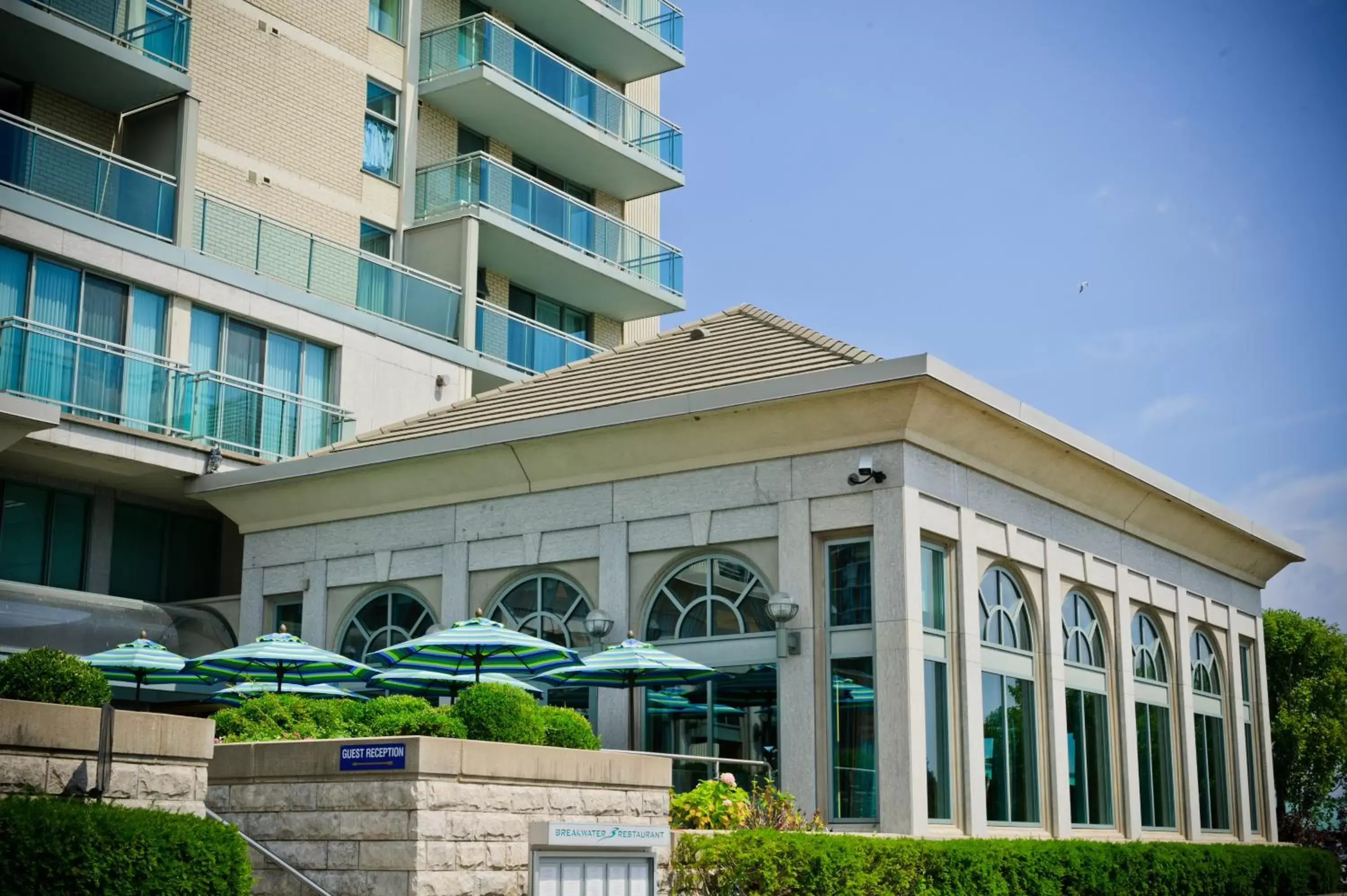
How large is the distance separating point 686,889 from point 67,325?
Result: 1692 centimetres

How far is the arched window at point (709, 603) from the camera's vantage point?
21.0 m

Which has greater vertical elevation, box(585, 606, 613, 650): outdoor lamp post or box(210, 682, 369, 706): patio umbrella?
box(585, 606, 613, 650): outdoor lamp post

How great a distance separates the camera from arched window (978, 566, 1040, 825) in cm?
2155

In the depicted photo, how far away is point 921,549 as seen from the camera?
67.7ft

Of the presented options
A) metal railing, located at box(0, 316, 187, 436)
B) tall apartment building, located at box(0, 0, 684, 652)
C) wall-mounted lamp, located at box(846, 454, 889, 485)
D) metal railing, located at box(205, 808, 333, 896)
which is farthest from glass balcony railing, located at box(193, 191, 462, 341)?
metal railing, located at box(205, 808, 333, 896)

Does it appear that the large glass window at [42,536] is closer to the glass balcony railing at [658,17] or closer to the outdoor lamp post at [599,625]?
the outdoor lamp post at [599,625]

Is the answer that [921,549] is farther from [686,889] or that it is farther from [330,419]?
[330,419]

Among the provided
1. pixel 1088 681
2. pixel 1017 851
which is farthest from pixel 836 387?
pixel 1088 681

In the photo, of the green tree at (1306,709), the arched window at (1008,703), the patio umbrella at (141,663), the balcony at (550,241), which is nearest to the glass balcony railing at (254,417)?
the patio umbrella at (141,663)

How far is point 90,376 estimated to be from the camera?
26.1m

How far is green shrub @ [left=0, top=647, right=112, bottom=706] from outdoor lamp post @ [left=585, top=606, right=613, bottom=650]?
11046mm

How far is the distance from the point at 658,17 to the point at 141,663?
29.3 m

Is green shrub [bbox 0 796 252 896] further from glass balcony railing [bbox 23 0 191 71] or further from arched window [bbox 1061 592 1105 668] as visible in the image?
glass balcony railing [bbox 23 0 191 71]

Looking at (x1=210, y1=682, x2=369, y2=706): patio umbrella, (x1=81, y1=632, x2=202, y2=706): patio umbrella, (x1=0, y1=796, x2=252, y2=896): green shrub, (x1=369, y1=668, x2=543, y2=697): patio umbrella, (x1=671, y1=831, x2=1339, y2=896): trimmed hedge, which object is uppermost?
(x1=81, y1=632, x2=202, y2=706): patio umbrella
